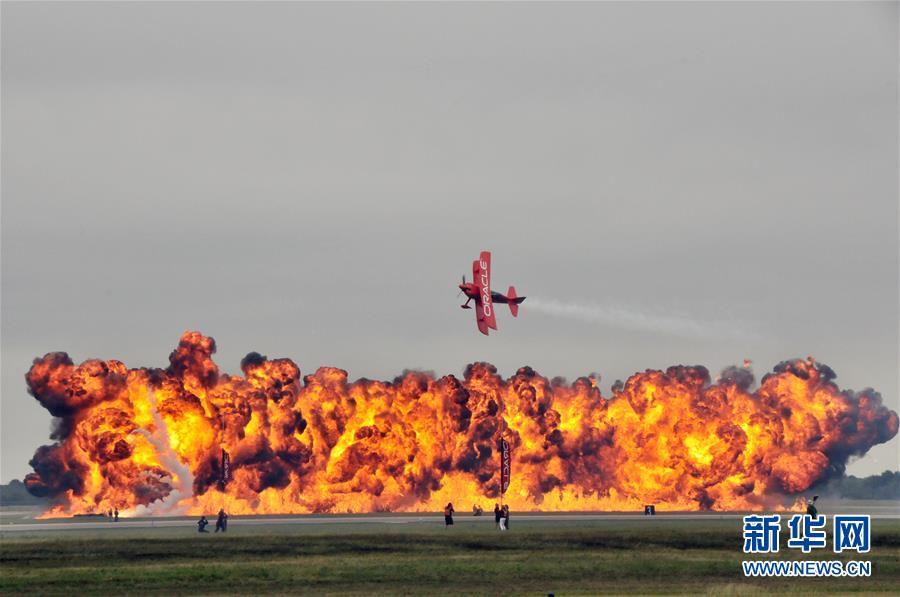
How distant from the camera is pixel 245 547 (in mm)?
140875

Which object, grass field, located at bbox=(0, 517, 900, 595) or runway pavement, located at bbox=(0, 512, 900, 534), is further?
runway pavement, located at bbox=(0, 512, 900, 534)

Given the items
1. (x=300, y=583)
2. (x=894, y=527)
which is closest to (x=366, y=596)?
(x=300, y=583)

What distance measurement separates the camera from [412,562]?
125m

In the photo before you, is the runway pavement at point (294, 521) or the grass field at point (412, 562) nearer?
the grass field at point (412, 562)

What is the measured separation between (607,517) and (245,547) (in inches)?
2526

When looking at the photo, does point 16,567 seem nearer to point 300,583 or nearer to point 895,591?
point 300,583

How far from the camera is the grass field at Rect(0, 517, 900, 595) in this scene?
111312mm

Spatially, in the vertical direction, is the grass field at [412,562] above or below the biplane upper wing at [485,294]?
below

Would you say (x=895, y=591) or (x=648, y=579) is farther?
(x=648, y=579)

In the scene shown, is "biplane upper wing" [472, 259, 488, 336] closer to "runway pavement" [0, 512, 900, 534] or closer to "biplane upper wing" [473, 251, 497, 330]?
"biplane upper wing" [473, 251, 497, 330]

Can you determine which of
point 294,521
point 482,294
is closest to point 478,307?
point 482,294

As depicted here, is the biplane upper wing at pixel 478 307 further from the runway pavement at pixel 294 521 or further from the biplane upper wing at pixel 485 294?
the runway pavement at pixel 294 521

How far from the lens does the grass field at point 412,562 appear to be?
365 feet

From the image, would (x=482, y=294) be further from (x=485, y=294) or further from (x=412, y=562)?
(x=412, y=562)
